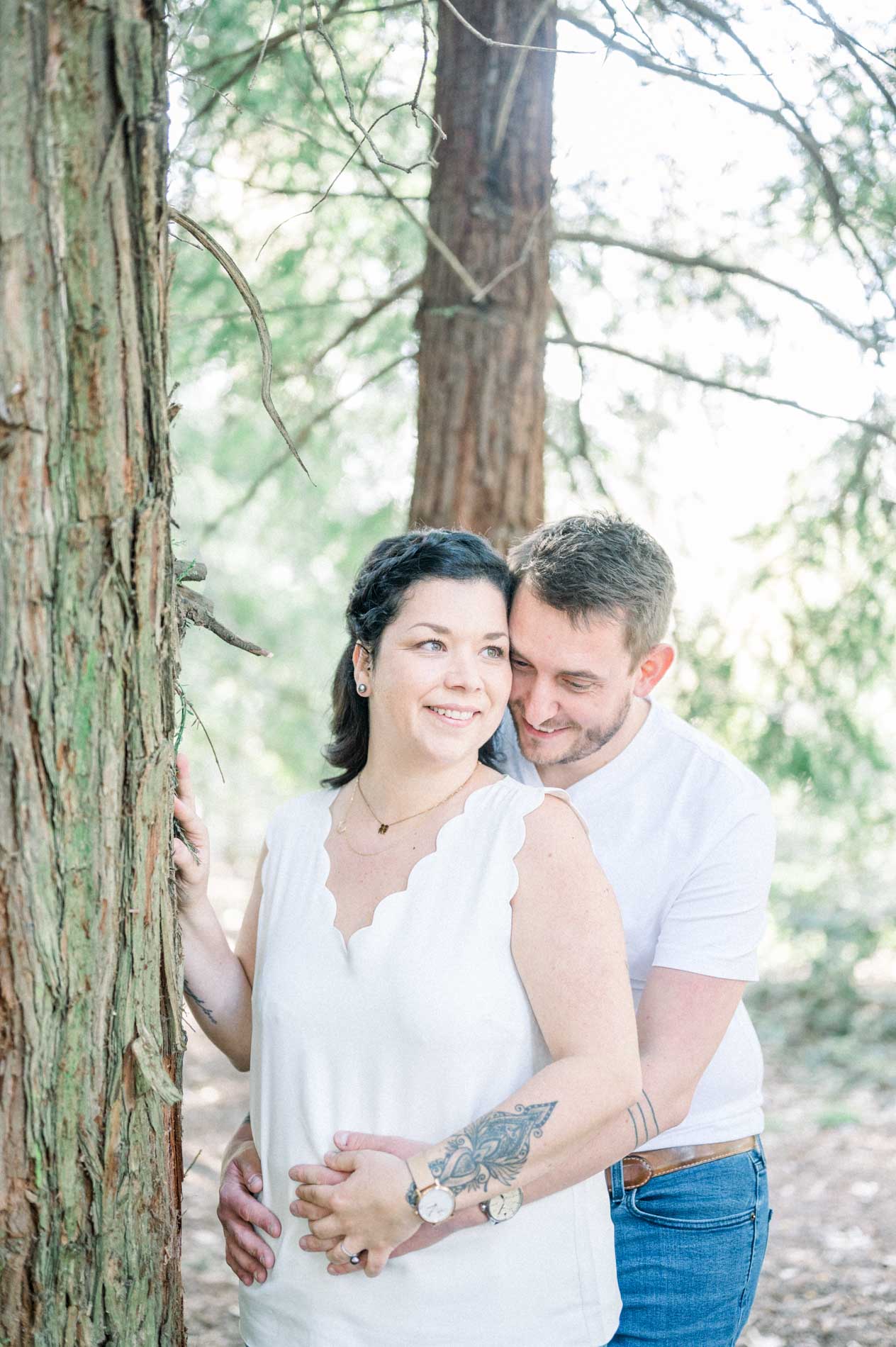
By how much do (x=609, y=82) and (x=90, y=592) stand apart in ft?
10.2

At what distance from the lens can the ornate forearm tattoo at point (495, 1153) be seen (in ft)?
5.70

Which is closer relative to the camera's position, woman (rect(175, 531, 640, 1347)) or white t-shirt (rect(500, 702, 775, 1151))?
woman (rect(175, 531, 640, 1347))

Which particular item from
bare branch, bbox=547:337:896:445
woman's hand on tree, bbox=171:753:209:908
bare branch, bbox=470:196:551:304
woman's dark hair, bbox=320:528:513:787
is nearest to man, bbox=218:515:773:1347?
woman's dark hair, bbox=320:528:513:787

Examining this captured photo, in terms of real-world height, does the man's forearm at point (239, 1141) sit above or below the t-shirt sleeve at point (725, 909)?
below

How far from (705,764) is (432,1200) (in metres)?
1.09

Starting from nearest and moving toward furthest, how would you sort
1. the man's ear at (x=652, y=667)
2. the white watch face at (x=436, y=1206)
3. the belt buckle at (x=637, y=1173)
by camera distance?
1. the white watch face at (x=436, y=1206)
2. the belt buckle at (x=637, y=1173)
3. the man's ear at (x=652, y=667)

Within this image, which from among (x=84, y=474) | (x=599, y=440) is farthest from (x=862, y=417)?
(x=84, y=474)

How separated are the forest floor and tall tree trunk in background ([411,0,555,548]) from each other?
2035mm

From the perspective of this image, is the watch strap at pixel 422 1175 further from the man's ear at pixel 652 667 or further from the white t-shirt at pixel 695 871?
the man's ear at pixel 652 667

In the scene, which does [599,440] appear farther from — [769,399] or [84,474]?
[84,474]

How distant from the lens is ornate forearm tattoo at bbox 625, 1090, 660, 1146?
203 cm

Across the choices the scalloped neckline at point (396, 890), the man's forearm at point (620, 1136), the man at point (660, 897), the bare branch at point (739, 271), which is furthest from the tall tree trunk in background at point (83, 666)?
the bare branch at point (739, 271)

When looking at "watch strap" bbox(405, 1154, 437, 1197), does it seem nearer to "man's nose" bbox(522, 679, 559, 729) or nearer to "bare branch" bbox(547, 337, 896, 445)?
"man's nose" bbox(522, 679, 559, 729)

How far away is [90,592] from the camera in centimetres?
159
